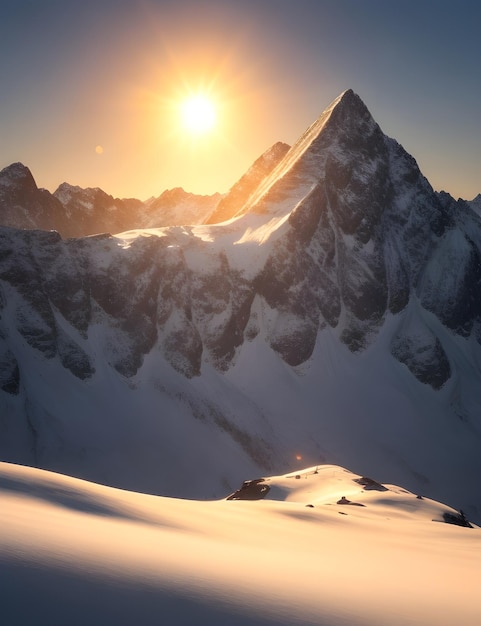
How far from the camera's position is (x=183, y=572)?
22.2 ft

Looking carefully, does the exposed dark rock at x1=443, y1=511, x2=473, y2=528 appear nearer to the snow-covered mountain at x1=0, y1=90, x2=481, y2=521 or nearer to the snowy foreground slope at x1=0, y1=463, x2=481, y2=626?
the snowy foreground slope at x1=0, y1=463, x2=481, y2=626

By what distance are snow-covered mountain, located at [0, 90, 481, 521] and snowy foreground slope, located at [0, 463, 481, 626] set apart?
97802 millimetres

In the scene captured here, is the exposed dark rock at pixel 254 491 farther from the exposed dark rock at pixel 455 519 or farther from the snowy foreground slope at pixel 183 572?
the snowy foreground slope at pixel 183 572

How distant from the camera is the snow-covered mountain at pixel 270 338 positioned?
4493 inches

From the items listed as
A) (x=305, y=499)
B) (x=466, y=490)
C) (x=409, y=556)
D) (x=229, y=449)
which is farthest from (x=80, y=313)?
(x=409, y=556)

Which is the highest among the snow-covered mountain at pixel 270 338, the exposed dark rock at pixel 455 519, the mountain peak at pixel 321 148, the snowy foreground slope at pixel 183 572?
the mountain peak at pixel 321 148

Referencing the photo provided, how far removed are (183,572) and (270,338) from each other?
14103 centimetres

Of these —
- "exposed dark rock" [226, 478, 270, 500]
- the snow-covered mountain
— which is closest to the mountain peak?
the snow-covered mountain

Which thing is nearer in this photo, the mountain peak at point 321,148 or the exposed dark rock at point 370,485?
the exposed dark rock at point 370,485

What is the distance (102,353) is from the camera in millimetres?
126500

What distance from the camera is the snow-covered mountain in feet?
374

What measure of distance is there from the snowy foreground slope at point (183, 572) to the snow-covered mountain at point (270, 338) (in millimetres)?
97802

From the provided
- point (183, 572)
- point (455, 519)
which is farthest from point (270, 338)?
point (183, 572)

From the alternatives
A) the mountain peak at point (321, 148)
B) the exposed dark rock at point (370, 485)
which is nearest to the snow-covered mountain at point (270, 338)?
the mountain peak at point (321, 148)
